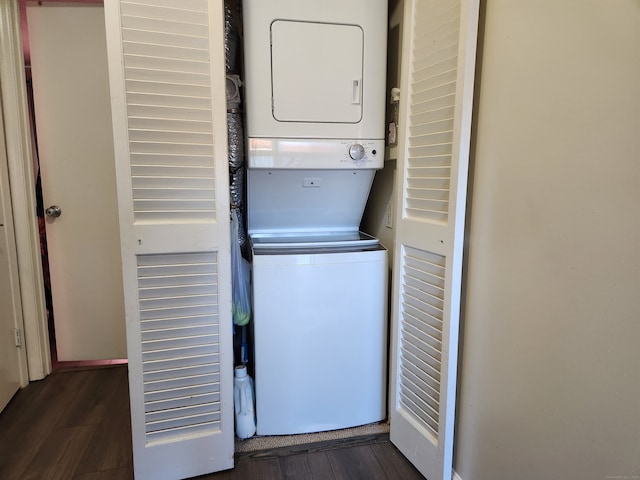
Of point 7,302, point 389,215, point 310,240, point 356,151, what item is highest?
point 356,151

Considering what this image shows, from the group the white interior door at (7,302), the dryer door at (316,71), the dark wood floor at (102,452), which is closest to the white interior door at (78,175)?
the white interior door at (7,302)

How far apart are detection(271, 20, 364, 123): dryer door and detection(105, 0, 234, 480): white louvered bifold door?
309 millimetres

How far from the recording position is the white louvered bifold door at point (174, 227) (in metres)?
1.25

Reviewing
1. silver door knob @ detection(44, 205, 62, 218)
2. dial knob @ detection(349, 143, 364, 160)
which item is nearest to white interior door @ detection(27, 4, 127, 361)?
silver door knob @ detection(44, 205, 62, 218)

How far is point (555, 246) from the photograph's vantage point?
0.95 m

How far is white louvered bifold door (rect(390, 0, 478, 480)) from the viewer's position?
1.21m

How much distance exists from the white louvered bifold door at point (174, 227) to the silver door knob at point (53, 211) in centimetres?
119

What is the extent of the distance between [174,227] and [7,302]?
125 cm

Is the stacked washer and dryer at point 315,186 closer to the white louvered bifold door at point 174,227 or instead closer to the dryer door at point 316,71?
the dryer door at point 316,71

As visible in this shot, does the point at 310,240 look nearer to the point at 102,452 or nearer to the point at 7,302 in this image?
the point at 102,452

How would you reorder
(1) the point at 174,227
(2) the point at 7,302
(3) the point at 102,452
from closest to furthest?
(1) the point at 174,227, (3) the point at 102,452, (2) the point at 7,302

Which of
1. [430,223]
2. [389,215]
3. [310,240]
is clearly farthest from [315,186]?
[430,223]

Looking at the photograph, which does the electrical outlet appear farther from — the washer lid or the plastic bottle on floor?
the plastic bottle on floor

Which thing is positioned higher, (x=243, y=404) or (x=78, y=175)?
(x=78, y=175)
